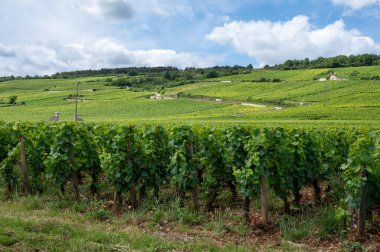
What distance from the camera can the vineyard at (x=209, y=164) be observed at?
27.7 ft

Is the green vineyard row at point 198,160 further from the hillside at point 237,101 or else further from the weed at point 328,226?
the hillside at point 237,101

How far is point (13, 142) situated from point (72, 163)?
9.64ft

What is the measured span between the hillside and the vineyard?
136 ft

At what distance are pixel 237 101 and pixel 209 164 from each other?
75.6 m

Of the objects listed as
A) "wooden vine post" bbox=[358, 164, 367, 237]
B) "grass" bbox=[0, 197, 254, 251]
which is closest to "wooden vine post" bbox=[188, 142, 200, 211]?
"grass" bbox=[0, 197, 254, 251]

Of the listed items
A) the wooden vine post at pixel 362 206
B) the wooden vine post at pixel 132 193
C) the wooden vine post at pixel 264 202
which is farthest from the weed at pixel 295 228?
the wooden vine post at pixel 132 193

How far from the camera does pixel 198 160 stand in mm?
10273

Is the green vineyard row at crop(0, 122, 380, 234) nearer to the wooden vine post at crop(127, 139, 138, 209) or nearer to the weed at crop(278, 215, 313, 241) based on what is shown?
the wooden vine post at crop(127, 139, 138, 209)

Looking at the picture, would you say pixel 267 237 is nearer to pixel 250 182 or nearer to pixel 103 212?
pixel 250 182

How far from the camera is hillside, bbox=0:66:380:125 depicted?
190 feet

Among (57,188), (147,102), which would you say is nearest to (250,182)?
(57,188)

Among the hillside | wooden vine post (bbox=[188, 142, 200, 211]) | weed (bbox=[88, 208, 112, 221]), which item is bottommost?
weed (bbox=[88, 208, 112, 221])

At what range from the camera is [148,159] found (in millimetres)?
10938

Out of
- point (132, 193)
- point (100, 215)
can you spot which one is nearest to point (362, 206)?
point (132, 193)
